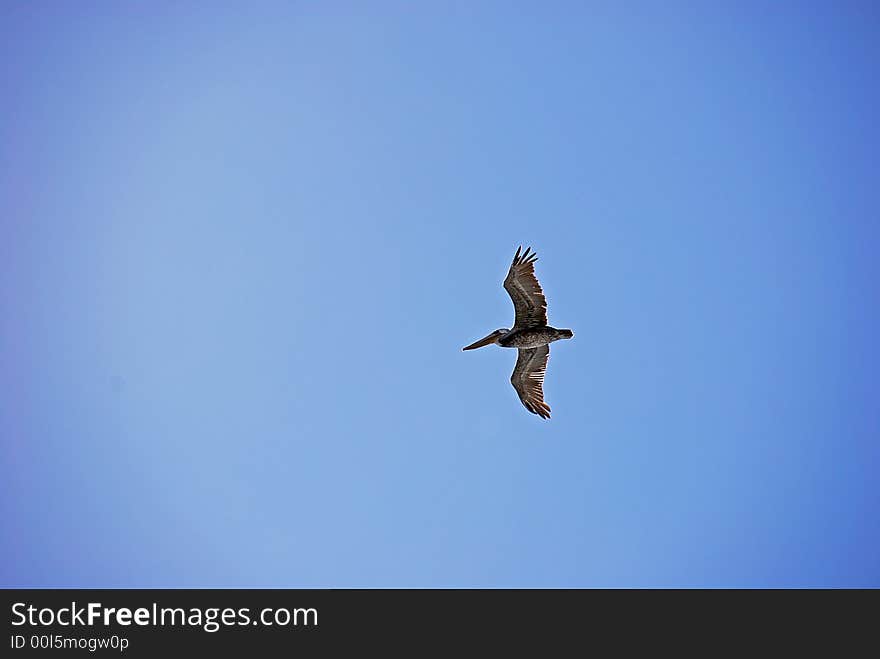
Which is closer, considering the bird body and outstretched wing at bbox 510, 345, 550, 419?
the bird body

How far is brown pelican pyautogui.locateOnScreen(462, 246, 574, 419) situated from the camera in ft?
76.0

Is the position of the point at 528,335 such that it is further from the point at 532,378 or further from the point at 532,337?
the point at 532,378

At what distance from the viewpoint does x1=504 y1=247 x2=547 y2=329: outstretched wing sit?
22984 millimetres

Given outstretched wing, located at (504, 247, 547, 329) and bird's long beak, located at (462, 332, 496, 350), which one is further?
bird's long beak, located at (462, 332, 496, 350)

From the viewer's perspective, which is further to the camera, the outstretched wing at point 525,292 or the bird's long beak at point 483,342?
the bird's long beak at point 483,342

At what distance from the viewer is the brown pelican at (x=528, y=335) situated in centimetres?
2317

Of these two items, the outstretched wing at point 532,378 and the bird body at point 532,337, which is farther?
the outstretched wing at point 532,378

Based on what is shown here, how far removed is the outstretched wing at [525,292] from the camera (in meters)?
23.0

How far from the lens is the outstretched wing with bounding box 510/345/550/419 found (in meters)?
26.0

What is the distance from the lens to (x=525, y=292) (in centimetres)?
2352

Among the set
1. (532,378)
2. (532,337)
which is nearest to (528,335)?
(532,337)
